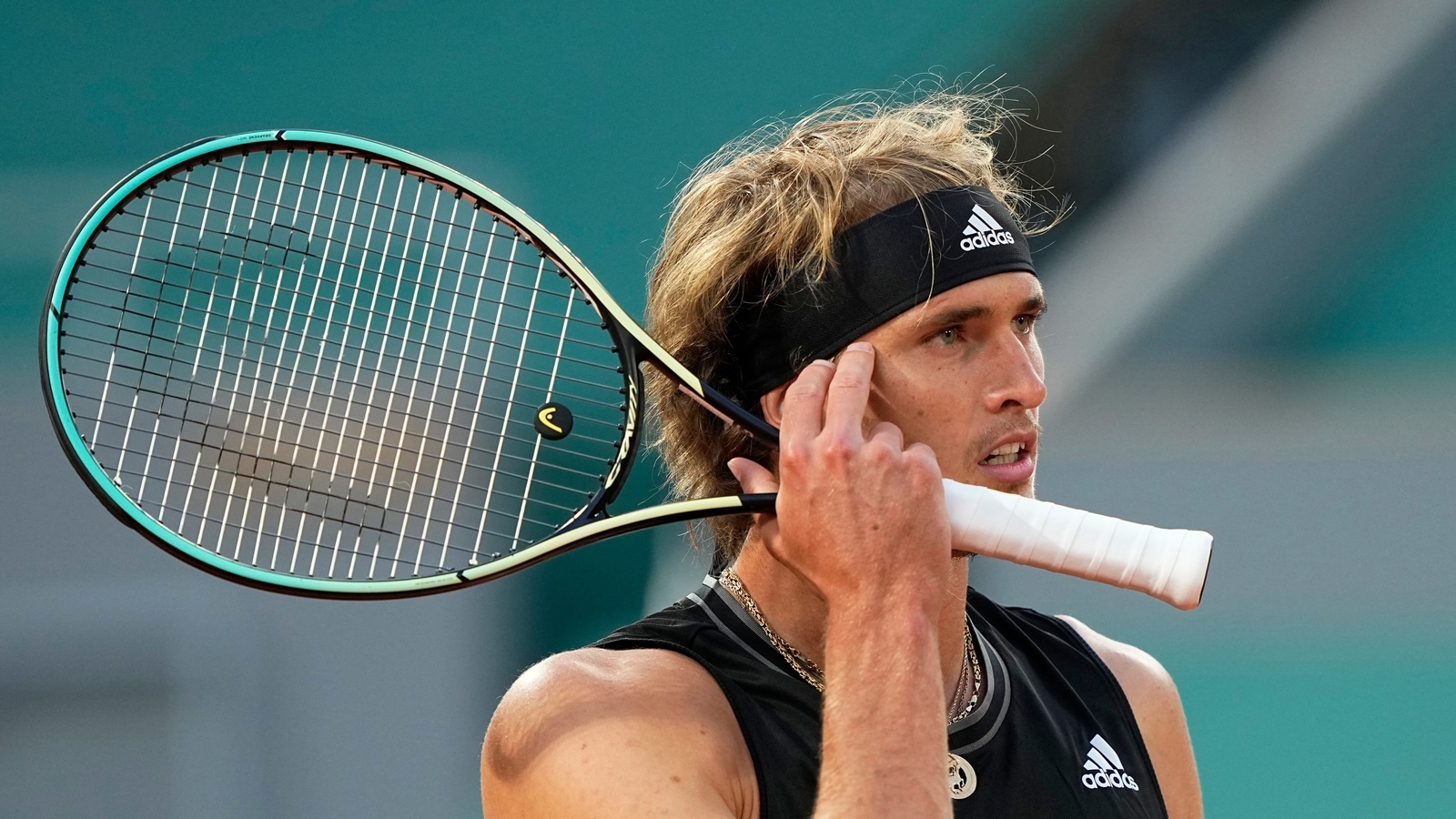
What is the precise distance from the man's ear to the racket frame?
107 mm

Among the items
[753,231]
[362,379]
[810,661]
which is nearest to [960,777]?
[810,661]

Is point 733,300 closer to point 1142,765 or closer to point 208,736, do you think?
point 1142,765

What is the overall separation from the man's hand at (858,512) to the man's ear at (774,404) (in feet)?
0.83

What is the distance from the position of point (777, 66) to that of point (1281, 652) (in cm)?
183

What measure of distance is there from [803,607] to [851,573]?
269 mm

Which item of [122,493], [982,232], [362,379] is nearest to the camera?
[122,493]

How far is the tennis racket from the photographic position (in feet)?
5.34

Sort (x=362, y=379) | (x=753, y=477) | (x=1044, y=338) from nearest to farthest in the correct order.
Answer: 1. (x=753, y=477)
2. (x=362, y=379)
3. (x=1044, y=338)

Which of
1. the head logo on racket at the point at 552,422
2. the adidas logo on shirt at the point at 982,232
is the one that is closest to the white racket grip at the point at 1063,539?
the adidas logo on shirt at the point at 982,232

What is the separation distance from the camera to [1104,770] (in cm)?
171

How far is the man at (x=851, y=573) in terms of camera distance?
1429mm

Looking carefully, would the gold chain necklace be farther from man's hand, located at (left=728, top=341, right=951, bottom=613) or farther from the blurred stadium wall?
the blurred stadium wall

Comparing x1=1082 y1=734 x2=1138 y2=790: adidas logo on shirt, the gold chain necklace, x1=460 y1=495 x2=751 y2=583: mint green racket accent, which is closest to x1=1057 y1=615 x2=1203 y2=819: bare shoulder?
x1=1082 y1=734 x2=1138 y2=790: adidas logo on shirt

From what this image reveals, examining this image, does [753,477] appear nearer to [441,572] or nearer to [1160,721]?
[441,572]
